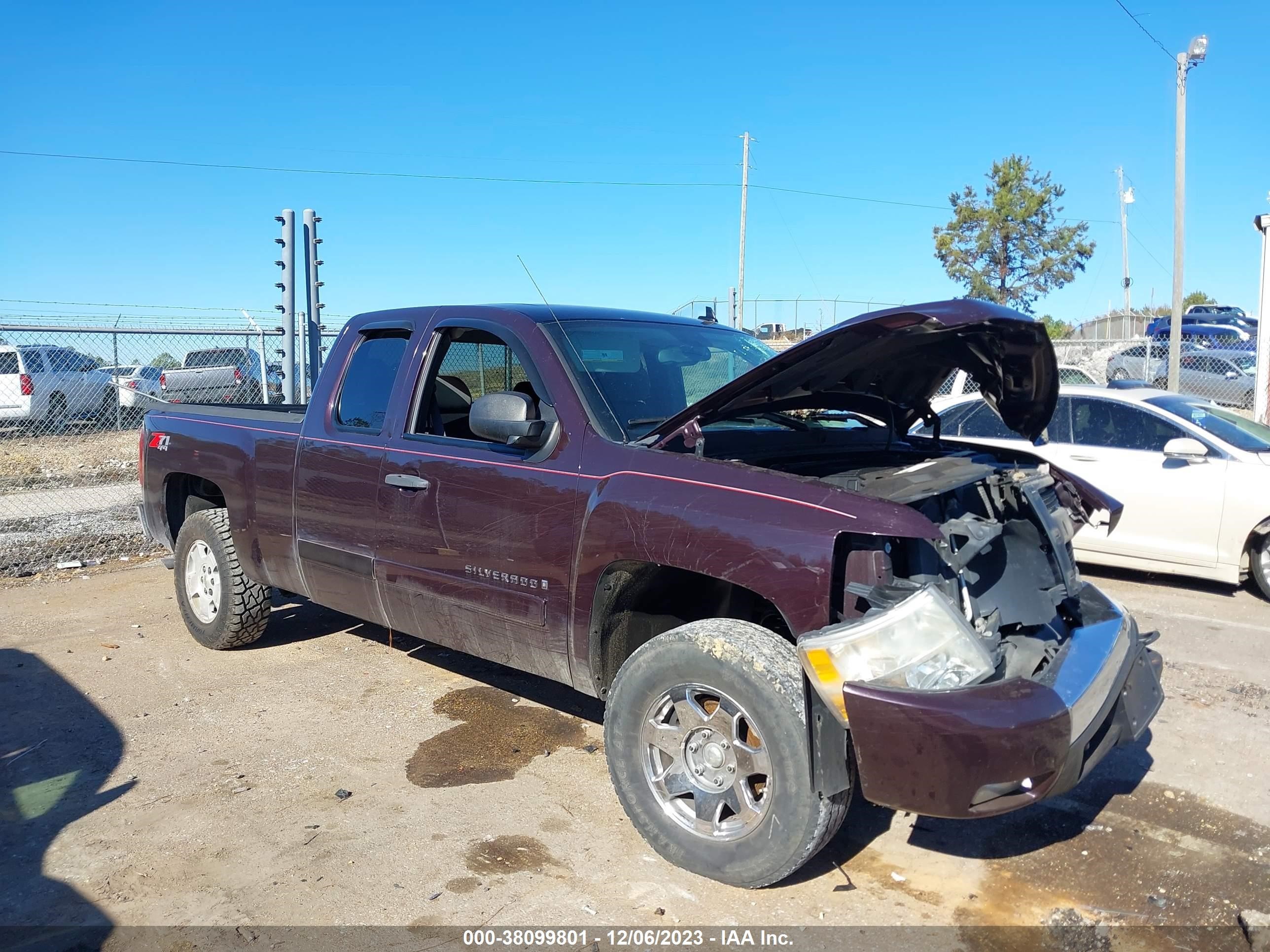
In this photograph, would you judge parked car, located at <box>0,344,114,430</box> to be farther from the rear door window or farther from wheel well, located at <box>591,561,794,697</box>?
wheel well, located at <box>591,561,794,697</box>

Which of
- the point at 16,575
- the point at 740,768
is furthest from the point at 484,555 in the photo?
the point at 16,575

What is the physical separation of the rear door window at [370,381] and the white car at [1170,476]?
3989 mm

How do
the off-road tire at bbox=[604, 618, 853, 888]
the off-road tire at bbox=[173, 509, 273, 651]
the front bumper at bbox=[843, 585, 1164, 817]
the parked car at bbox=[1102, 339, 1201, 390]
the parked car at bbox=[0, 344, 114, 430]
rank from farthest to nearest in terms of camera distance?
the parked car at bbox=[1102, 339, 1201, 390] → the parked car at bbox=[0, 344, 114, 430] → the off-road tire at bbox=[173, 509, 273, 651] → the off-road tire at bbox=[604, 618, 853, 888] → the front bumper at bbox=[843, 585, 1164, 817]

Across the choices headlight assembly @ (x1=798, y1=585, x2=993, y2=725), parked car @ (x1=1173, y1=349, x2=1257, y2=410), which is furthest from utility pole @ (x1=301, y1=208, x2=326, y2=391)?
parked car @ (x1=1173, y1=349, x2=1257, y2=410)

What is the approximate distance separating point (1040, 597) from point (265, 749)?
3.51 m

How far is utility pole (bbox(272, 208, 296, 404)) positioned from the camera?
9367mm

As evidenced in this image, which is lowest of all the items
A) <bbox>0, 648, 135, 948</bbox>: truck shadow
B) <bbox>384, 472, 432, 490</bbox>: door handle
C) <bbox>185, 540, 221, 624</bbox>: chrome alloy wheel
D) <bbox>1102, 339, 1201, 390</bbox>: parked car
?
<bbox>0, 648, 135, 948</bbox>: truck shadow

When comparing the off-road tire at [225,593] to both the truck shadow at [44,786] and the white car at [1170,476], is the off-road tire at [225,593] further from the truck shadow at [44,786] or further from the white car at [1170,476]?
the white car at [1170,476]

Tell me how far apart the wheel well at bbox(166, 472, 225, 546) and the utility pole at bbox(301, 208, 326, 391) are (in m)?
3.45

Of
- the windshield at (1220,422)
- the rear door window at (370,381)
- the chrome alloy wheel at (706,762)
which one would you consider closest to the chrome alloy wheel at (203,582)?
the rear door window at (370,381)

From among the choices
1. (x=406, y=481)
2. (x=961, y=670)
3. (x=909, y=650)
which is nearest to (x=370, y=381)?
(x=406, y=481)


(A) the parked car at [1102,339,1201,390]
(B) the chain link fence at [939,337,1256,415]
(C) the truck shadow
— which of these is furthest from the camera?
(A) the parked car at [1102,339,1201,390]

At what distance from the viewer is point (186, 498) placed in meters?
6.28

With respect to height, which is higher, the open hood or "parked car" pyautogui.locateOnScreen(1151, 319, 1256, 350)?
"parked car" pyautogui.locateOnScreen(1151, 319, 1256, 350)
